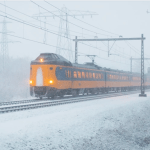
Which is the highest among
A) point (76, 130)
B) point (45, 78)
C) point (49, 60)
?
point (49, 60)

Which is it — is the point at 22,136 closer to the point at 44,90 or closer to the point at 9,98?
the point at 44,90

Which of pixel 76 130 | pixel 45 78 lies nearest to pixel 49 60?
pixel 45 78

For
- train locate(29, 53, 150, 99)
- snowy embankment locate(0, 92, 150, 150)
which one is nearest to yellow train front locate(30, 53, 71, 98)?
Answer: train locate(29, 53, 150, 99)

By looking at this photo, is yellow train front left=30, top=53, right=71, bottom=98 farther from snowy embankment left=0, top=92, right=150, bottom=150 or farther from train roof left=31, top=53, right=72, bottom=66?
snowy embankment left=0, top=92, right=150, bottom=150

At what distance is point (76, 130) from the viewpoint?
1121cm

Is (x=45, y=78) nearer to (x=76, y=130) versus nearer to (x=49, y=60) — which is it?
(x=49, y=60)

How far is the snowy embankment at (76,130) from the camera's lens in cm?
922

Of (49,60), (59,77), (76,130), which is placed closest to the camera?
(76,130)

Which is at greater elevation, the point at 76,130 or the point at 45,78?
the point at 45,78

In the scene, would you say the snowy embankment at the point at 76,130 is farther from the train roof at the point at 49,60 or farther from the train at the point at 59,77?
the train roof at the point at 49,60

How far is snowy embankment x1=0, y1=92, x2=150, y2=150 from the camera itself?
9.22 m

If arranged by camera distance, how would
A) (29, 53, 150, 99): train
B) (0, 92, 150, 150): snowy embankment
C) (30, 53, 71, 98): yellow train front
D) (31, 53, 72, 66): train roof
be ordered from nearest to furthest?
(0, 92, 150, 150): snowy embankment → (30, 53, 71, 98): yellow train front → (29, 53, 150, 99): train → (31, 53, 72, 66): train roof

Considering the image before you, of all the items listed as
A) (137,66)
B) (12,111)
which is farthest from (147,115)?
(137,66)

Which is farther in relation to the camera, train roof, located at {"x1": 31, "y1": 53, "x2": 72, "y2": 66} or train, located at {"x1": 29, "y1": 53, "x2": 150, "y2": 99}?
train roof, located at {"x1": 31, "y1": 53, "x2": 72, "y2": 66}
